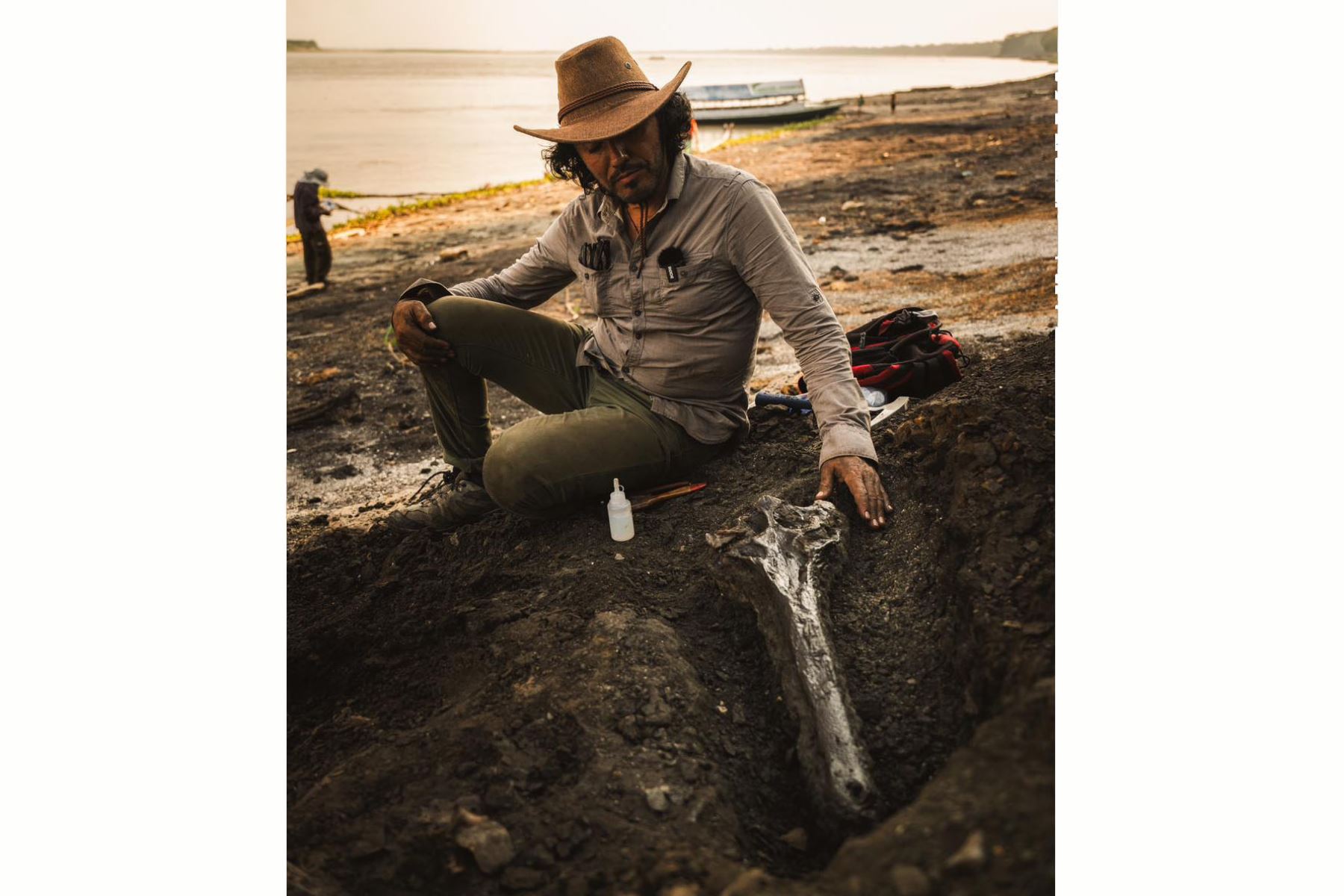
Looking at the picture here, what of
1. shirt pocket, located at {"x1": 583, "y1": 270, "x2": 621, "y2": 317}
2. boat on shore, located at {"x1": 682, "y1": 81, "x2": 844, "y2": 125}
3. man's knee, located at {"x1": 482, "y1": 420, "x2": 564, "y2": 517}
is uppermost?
boat on shore, located at {"x1": 682, "y1": 81, "x2": 844, "y2": 125}

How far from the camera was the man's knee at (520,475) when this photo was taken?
2.66 meters

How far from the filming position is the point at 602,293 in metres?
2.81

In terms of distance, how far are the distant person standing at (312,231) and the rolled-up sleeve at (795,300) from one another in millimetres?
6102

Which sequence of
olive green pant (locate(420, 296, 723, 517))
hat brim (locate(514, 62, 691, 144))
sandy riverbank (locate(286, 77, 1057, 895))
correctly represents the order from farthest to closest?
olive green pant (locate(420, 296, 723, 517))
hat brim (locate(514, 62, 691, 144))
sandy riverbank (locate(286, 77, 1057, 895))

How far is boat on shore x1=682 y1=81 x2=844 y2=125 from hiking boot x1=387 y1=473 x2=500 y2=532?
51.2 feet

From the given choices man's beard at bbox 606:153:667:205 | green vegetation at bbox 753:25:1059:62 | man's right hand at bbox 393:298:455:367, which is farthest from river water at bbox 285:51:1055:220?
man's right hand at bbox 393:298:455:367

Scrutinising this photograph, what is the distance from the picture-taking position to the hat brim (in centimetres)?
238

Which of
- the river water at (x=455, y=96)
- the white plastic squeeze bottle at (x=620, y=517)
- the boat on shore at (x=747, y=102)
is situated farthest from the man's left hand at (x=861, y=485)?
the boat on shore at (x=747, y=102)

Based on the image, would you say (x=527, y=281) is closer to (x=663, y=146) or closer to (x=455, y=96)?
(x=663, y=146)

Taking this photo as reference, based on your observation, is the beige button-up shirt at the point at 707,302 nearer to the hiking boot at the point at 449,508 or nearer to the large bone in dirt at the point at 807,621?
the large bone in dirt at the point at 807,621

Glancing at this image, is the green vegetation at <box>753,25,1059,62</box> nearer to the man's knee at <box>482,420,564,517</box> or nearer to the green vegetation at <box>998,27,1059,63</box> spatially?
the green vegetation at <box>998,27,1059,63</box>

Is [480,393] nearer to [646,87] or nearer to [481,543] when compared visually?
[481,543]

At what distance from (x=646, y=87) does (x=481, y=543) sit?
149 cm

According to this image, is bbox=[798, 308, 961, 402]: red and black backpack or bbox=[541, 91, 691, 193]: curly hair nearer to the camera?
bbox=[541, 91, 691, 193]: curly hair
